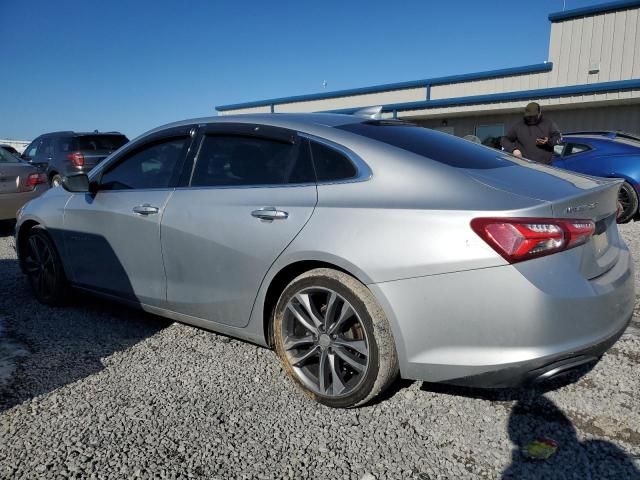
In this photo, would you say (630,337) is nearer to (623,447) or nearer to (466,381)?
(623,447)

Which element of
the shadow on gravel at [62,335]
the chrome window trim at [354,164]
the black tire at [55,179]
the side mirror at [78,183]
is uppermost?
the chrome window trim at [354,164]

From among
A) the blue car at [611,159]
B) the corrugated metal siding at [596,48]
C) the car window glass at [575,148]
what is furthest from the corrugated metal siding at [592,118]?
the car window glass at [575,148]

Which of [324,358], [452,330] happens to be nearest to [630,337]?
[452,330]

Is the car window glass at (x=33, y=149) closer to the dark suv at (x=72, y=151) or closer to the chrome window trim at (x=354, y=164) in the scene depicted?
the dark suv at (x=72, y=151)

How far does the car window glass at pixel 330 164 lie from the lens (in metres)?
2.67

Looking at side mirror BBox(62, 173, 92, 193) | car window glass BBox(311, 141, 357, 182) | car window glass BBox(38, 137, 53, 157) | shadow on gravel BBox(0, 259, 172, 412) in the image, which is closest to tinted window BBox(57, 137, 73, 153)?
car window glass BBox(38, 137, 53, 157)

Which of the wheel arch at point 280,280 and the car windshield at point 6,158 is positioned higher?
the car windshield at point 6,158

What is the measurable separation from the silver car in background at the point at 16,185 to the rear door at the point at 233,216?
19.3ft

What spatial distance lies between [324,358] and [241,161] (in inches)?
50.4

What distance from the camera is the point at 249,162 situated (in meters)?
3.11

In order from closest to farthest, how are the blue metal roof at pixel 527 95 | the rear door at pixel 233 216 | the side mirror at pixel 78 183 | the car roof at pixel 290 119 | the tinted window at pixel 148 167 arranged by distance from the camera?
the rear door at pixel 233 216
the car roof at pixel 290 119
the tinted window at pixel 148 167
the side mirror at pixel 78 183
the blue metal roof at pixel 527 95

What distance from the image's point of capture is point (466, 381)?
2.29 meters

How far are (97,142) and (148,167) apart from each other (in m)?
10.2

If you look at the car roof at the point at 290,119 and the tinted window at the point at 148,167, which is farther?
the tinted window at the point at 148,167
